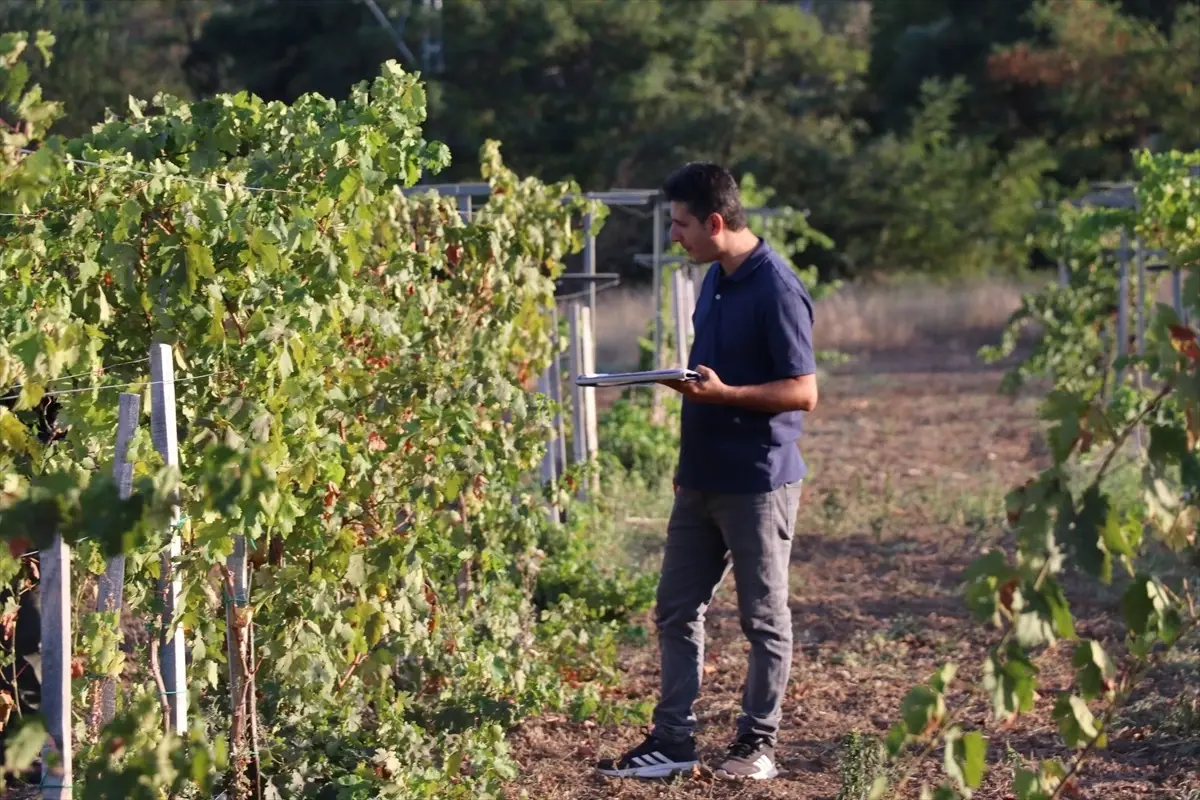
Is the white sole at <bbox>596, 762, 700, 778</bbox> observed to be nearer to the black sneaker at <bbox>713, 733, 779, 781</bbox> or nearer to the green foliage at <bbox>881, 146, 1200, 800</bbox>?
the black sneaker at <bbox>713, 733, 779, 781</bbox>

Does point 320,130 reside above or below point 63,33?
below

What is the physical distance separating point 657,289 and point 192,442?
8671 millimetres

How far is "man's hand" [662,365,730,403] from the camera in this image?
15.2ft

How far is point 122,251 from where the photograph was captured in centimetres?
389

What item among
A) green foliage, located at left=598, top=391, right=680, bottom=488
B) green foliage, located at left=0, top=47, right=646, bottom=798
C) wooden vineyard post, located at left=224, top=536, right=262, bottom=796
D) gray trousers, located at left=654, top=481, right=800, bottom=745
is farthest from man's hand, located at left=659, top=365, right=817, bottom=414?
green foliage, located at left=598, top=391, right=680, bottom=488

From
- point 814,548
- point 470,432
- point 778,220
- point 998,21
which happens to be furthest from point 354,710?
point 998,21

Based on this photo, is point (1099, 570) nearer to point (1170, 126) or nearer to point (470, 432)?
point (470, 432)

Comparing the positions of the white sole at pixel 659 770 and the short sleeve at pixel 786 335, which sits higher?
the short sleeve at pixel 786 335

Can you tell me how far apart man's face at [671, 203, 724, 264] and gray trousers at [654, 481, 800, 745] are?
71cm

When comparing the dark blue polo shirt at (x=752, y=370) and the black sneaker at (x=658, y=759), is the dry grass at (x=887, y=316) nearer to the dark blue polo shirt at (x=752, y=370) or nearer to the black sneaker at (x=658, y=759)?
the black sneaker at (x=658, y=759)

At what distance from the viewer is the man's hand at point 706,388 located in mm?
4621

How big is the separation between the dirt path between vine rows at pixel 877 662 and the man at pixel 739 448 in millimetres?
389

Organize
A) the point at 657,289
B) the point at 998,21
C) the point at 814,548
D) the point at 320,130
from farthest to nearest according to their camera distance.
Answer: the point at 998,21, the point at 657,289, the point at 814,548, the point at 320,130

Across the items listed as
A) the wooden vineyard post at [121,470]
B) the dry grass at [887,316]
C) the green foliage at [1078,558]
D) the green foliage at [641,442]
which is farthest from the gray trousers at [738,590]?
the dry grass at [887,316]
